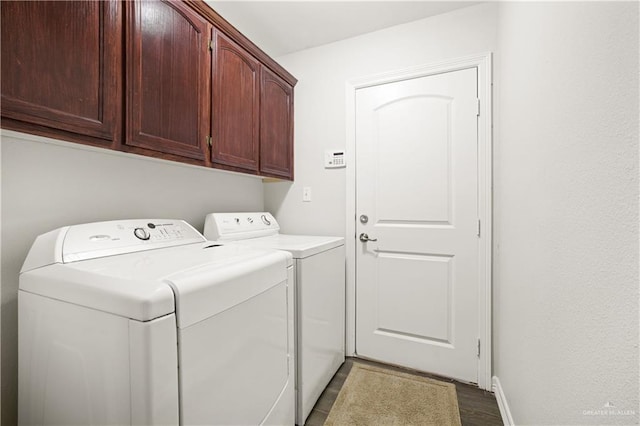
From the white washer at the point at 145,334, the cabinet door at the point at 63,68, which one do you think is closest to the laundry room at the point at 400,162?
the cabinet door at the point at 63,68

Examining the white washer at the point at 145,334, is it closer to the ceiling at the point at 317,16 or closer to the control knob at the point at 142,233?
the control knob at the point at 142,233

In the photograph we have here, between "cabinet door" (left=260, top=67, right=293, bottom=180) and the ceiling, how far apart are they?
0.36m

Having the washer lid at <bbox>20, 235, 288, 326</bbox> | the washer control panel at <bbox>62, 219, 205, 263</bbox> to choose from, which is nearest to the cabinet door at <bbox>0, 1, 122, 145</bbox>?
the washer control panel at <bbox>62, 219, 205, 263</bbox>

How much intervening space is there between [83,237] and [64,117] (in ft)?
1.45

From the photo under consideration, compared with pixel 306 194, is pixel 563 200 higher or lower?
lower

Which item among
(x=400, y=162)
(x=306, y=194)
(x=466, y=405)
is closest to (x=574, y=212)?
(x=400, y=162)

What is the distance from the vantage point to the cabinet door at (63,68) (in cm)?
83

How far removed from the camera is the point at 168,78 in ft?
4.26

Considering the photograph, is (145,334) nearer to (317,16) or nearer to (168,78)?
(168,78)

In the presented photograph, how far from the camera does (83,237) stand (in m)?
1.06

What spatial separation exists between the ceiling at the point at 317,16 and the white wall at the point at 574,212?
0.73 metres

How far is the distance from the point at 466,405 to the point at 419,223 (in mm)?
1129

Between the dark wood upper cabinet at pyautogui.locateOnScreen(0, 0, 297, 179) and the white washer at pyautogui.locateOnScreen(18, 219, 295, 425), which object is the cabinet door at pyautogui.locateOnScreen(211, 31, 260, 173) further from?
the white washer at pyautogui.locateOnScreen(18, 219, 295, 425)

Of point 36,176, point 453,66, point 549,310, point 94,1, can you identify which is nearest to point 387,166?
point 453,66
